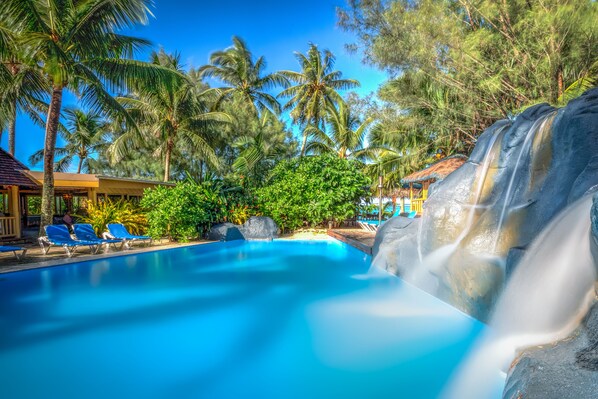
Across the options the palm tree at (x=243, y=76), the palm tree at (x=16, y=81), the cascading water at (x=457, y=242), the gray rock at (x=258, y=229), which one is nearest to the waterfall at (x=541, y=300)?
the cascading water at (x=457, y=242)

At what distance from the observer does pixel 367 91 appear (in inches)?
568

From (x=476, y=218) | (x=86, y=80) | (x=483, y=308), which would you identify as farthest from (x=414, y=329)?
(x=86, y=80)

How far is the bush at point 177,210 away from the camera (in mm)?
11898

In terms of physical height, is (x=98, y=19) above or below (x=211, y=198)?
above

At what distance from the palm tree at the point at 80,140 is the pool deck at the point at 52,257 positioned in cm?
1539

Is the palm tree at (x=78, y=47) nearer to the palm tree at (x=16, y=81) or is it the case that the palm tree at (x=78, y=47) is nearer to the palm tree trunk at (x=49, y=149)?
the palm tree trunk at (x=49, y=149)

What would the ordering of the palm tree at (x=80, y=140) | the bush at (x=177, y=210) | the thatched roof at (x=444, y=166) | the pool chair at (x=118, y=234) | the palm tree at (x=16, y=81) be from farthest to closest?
the palm tree at (x=80, y=140)
the thatched roof at (x=444, y=166)
the bush at (x=177, y=210)
the pool chair at (x=118, y=234)
the palm tree at (x=16, y=81)

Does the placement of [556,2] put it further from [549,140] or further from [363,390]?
[363,390]

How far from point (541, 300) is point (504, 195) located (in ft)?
6.48

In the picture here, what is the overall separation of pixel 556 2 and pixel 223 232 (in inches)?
483

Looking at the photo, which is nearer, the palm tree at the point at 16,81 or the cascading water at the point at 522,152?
the cascading water at the point at 522,152

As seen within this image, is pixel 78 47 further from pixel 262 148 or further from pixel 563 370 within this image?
pixel 563 370

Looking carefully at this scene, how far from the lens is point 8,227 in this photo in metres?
11.4

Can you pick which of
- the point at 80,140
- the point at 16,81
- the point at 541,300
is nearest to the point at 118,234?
the point at 16,81
